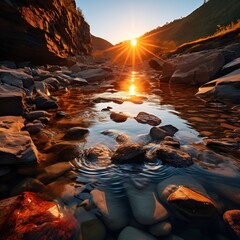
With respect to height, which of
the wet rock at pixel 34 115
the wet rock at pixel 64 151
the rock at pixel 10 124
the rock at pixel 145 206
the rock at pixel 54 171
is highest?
the rock at pixel 10 124

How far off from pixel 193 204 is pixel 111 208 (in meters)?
0.77

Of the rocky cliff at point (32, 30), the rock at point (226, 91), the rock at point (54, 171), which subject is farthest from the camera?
the rocky cliff at point (32, 30)

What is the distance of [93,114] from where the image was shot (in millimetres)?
5840

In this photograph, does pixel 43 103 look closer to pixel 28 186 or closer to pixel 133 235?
pixel 28 186

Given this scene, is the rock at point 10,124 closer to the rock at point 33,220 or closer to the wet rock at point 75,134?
the wet rock at point 75,134

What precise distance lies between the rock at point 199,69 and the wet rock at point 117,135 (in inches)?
296

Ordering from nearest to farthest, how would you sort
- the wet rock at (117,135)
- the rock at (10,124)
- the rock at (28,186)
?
the rock at (28,186) → the rock at (10,124) → the wet rock at (117,135)

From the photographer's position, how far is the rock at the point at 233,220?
182 cm

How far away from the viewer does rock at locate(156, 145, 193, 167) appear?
9.52 feet

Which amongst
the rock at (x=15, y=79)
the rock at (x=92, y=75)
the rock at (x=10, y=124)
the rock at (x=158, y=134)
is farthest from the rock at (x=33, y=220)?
the rock at (x=92, y=75)

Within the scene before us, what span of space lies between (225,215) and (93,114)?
429 cm

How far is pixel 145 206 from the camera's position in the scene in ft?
7.04

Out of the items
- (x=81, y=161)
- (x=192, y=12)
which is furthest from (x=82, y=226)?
(x=192, y=12)

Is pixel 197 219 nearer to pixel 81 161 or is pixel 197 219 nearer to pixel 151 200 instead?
pixel 151 200
